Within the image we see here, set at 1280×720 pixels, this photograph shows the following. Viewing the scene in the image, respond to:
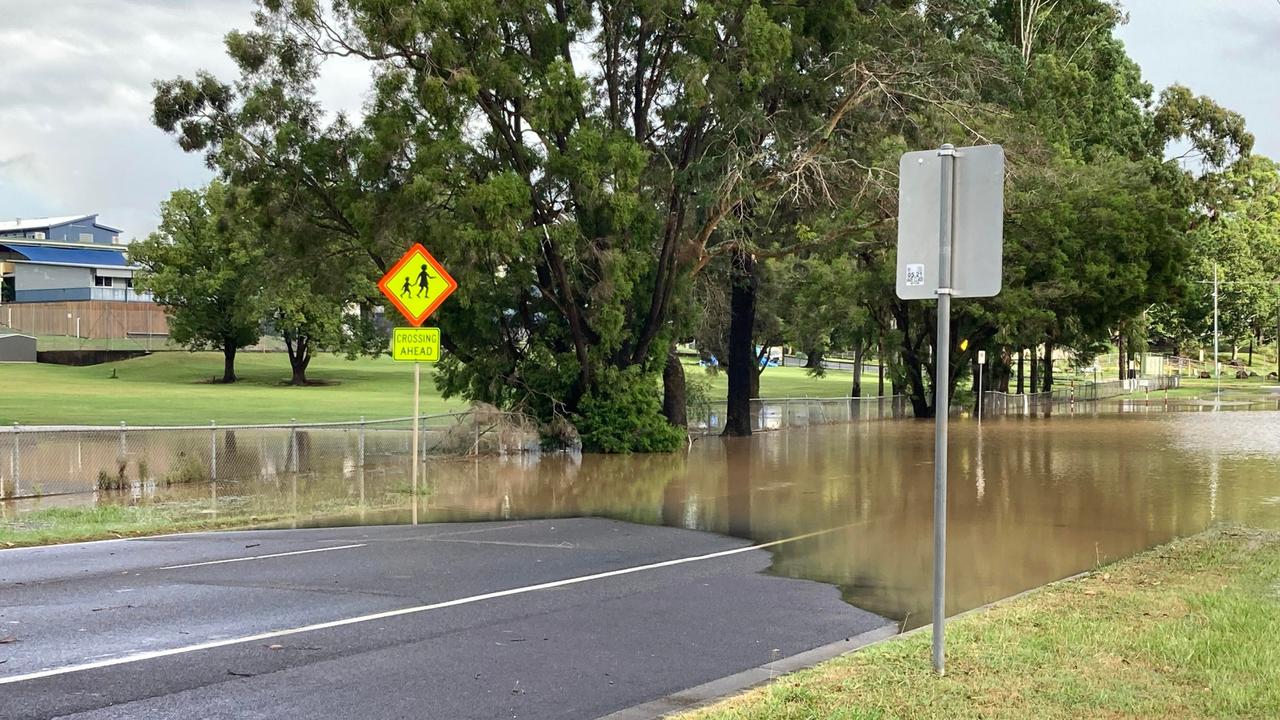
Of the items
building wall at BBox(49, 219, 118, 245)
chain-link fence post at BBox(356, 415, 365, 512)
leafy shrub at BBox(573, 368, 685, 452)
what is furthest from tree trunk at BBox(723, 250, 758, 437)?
building wall at BBox(49, 219, 118, 245)

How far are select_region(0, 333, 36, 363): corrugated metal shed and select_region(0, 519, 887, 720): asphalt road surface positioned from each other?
2649 inches

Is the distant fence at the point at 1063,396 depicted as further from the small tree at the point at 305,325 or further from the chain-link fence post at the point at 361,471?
the chain-link fence post at the point at 361,471

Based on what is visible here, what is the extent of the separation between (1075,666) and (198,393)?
5210 centimetres

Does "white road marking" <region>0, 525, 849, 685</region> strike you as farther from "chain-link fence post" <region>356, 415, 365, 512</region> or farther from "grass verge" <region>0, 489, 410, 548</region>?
"grass verge" <region>0, 489, 410, 548</region>

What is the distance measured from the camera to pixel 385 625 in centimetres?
888

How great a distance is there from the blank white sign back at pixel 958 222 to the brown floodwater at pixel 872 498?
4.15 m

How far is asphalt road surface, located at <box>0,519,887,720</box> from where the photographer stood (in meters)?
6.92

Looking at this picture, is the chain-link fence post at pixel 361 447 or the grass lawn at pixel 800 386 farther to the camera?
the grass lawn at pixel 800 386

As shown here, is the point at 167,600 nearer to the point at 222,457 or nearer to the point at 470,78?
the point at 470,78

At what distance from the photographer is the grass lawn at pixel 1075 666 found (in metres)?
6.34

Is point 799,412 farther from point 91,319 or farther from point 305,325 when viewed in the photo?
point 91,319

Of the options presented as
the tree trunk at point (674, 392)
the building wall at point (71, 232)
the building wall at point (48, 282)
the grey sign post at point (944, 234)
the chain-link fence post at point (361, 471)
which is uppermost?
the building wall at point (71, 232)

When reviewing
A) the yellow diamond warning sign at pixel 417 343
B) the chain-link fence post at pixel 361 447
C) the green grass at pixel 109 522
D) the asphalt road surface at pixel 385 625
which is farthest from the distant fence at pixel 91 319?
the asphalt road surface at pixel 385 625

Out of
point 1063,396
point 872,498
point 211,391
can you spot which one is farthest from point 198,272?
point 872,498
